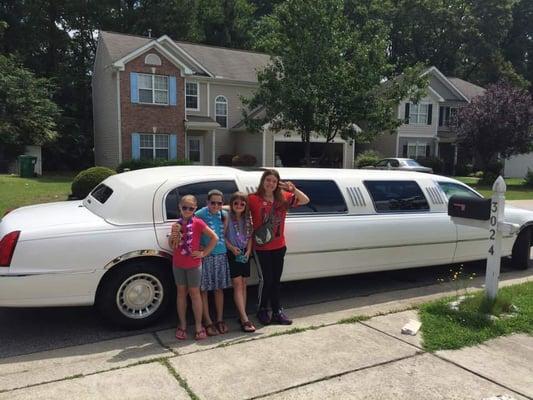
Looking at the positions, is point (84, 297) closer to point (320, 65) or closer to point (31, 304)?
point (31, 304)

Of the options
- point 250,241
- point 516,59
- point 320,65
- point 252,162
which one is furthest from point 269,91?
point 516,59

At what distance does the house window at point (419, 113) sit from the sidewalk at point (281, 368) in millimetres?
31770

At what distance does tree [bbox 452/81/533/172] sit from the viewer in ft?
82.3

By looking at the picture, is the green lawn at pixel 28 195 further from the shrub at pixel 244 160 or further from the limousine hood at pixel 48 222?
the shrub at pixel 244 160

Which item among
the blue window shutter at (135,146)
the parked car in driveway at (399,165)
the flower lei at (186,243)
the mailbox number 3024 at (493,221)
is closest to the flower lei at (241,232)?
the flower lei at (186,243)

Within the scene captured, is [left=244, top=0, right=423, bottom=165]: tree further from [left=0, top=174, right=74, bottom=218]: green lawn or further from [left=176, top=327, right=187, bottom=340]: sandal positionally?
[left=176, top=327, right=187, bottom=340]: sandal

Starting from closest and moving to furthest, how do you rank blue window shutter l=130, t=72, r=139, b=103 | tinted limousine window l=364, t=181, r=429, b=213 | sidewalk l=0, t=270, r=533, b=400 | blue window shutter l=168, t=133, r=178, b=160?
sidewalk l=0, t=270, r=533, b=400, tinted limousine window l=364, t=181, r=429, b=213, blue window shutter l=130, t=72, r=139, b=103, blue window shutter l=168, t=133, r=178, b=160

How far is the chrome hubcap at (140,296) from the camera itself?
449 centimetres

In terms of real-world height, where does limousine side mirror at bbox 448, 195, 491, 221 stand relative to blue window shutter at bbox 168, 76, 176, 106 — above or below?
below

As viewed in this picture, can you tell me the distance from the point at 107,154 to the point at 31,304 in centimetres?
2311

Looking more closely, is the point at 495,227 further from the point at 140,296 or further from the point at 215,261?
the point at 140,296

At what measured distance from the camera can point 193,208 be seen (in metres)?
4.34

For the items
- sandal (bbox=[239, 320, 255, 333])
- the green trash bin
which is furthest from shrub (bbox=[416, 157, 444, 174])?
sandal (bbox=[239, 320, 255, 333])

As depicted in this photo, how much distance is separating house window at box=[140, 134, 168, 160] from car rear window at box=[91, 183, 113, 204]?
19192 mm
